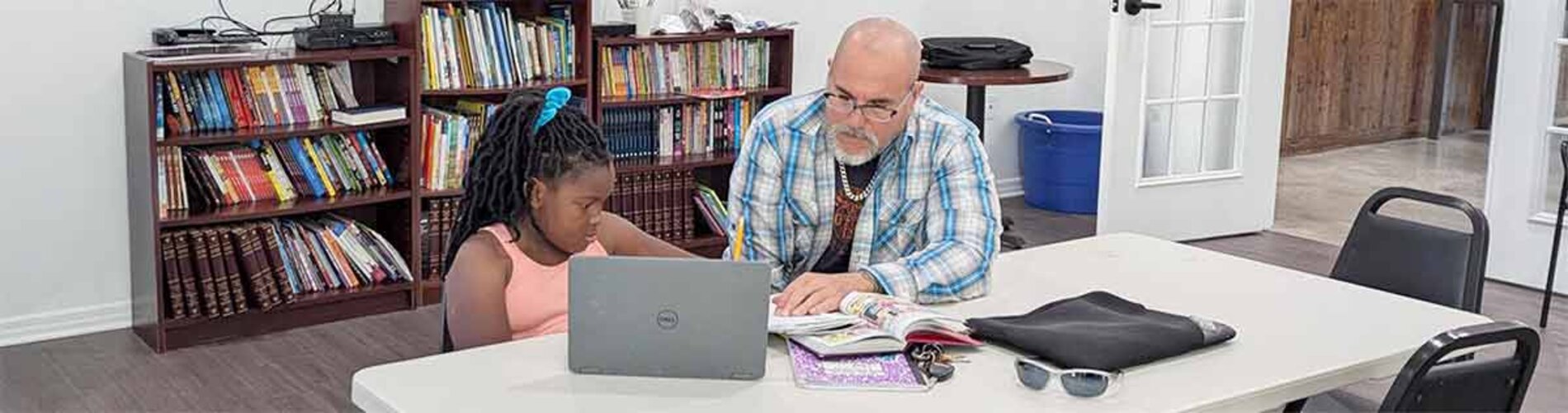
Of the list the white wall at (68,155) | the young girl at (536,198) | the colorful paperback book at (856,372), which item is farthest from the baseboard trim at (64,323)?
the colorful paperback book at (856,372)

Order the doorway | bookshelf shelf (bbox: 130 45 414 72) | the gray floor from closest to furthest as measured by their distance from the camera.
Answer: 1. bookshelf shelf (bbox: 130 45 414 72)
2. the gray floor
3. the doorway

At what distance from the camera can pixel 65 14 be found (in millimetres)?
4418

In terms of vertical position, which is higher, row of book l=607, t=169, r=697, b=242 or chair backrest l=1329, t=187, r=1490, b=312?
chair backrest l=1329, t=187, r=1490, b=312

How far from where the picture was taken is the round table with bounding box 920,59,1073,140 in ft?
17.6

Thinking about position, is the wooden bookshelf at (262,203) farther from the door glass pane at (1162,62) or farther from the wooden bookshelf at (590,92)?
the door glass pane at (1162,62)

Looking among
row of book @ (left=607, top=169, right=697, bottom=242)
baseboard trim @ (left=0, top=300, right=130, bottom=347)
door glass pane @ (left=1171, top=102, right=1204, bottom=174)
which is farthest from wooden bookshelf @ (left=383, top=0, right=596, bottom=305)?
door glass pane @ (left=1171, top=102, right=1204, bottom=174)

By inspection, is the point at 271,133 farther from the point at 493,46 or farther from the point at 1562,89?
the point at 1562,89

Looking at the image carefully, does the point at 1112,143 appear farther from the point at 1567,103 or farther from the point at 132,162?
the point at 132,162

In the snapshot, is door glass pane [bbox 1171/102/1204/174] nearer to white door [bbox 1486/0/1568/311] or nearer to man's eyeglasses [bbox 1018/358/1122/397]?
white door [bbox 1486/0/1568/311]

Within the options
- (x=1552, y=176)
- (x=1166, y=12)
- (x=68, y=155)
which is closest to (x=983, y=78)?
(x=1166, y=12)

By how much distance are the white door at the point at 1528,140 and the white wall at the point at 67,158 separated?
152 inches

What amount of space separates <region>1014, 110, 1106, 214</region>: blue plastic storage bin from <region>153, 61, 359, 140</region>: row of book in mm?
2879

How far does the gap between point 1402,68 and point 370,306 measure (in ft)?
19.6

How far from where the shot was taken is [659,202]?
18.0ft
